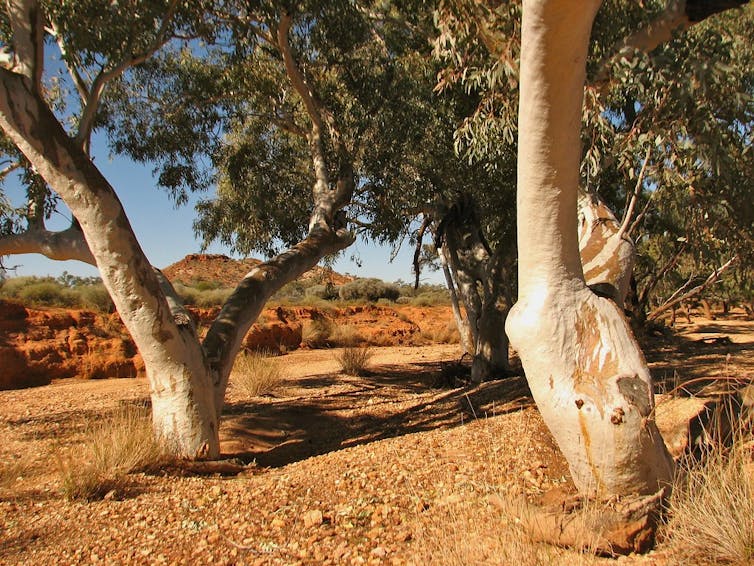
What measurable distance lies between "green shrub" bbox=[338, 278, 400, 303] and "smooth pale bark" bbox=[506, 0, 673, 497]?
94.1 ft

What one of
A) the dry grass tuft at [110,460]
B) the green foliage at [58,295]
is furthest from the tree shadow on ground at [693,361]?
the green foliage at [58,295]

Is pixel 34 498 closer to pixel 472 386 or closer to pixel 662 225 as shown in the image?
pixel 472 386

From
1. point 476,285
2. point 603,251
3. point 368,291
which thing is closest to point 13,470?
point 603,251

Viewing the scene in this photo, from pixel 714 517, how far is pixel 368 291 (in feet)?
99.9

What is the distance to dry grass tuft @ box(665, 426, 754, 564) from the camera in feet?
8.27

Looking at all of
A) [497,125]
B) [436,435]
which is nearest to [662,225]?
[497,125]

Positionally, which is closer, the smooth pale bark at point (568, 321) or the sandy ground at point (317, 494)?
the smooth pale bark at point (568, 321)

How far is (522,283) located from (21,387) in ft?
38.7

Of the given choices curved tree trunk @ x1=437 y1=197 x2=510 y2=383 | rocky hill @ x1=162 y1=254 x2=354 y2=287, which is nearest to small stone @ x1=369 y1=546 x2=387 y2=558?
curved tree trunk @ x1=437 y1=197 x2=510 y2=383

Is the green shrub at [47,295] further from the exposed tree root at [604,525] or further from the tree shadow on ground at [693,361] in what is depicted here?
the exposed tree root at [604,525]

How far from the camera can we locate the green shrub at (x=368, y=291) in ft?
108

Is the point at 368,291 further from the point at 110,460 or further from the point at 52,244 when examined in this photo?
the point at 110,460

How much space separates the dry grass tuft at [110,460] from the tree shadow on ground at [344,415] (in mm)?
1189

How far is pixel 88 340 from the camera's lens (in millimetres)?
13703
